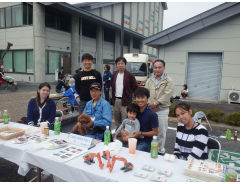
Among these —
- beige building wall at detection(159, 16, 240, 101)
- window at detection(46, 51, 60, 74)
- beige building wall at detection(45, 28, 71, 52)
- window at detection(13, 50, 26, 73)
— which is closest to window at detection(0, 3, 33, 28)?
beige building wall at detection(45, 28, 71, 52)

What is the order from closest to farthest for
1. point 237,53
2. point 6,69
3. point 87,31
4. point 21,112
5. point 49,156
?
point 49,156 < point 21,112 < point 237,53 < point 6,69 < point 87,31

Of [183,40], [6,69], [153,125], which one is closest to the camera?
[153,125]

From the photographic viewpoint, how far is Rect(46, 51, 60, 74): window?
16641 mm

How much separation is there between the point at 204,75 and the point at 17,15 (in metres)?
16.0

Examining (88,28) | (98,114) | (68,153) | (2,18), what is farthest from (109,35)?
(68,153)

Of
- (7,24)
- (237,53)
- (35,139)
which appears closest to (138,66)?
(237,53)

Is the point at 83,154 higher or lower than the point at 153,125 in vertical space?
lower

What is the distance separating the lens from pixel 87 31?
2011cm

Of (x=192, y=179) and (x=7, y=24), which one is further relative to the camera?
(x=7, y=24)

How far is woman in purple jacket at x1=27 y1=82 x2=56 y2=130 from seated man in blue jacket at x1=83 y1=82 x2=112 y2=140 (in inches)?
33.3

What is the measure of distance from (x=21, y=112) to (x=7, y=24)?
568 inches

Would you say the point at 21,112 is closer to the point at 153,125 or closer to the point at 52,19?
the point at 153,125

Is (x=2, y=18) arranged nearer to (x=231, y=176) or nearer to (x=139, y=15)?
(x=139, y=15)

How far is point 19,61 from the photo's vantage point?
680 inches
